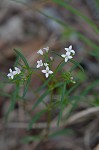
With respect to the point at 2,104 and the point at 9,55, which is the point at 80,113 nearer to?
the point at 2,104

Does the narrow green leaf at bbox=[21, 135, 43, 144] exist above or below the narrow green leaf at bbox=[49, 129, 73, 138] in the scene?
below

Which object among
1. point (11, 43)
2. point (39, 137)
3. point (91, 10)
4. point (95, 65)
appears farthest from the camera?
point (91, 10)

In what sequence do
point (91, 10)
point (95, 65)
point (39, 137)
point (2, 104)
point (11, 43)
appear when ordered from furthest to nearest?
point (91, 10) → point (11, 43) → point (95, 65) → point (2, 104) → point (39, 137)

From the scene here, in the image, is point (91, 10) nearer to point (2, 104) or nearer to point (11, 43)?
point (11, 43)

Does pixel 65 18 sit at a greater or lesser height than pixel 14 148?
greater

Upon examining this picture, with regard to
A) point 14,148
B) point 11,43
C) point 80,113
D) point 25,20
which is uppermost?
point 25,20

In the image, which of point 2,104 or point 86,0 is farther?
point 86,0

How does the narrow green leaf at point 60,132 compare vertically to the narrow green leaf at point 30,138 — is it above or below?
above

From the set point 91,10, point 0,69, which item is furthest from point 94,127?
point 91,10

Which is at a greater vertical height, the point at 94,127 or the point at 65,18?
the point at 65,18

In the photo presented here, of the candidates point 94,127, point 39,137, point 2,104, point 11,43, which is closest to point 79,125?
point 94,127
